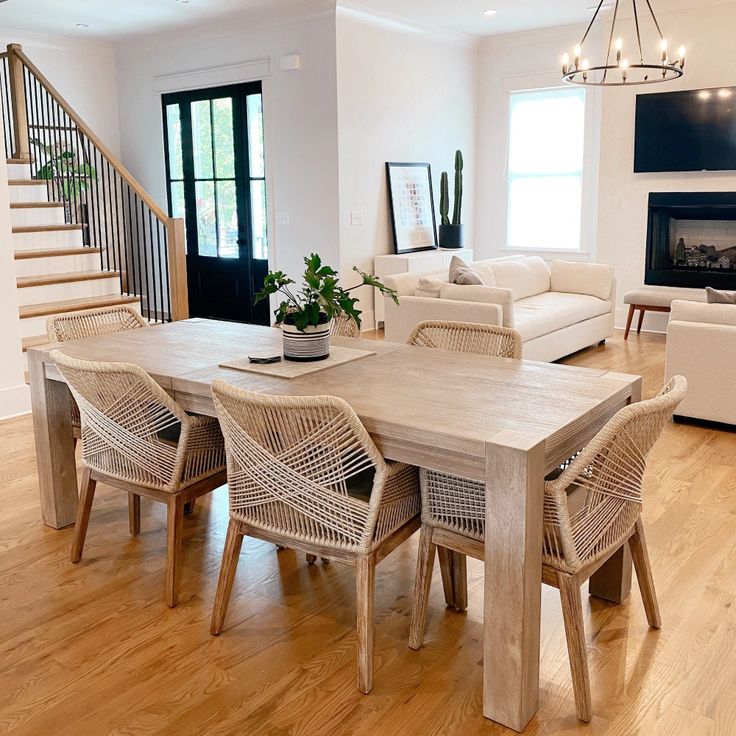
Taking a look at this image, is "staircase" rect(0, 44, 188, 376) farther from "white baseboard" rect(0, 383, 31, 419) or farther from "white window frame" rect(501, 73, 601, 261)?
"white window frame" rect(501, 73, 601, 261)

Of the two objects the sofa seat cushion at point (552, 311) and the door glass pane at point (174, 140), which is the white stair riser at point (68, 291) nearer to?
the door glass pane at point (174, 140)

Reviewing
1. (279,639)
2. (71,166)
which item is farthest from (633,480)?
(71,166)

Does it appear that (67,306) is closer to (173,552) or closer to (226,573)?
(173,552)

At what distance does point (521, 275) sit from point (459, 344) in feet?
12.2

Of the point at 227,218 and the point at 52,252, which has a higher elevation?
the point at 227,218

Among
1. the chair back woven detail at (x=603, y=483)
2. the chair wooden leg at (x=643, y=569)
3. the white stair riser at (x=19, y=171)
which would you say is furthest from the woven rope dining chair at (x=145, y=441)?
the white stair riser at (x=19, y=171)

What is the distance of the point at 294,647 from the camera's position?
2402 millimetres

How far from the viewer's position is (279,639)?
2443 millimetres

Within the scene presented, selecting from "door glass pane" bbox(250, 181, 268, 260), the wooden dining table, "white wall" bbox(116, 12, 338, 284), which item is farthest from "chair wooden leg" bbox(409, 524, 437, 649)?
"door glass pane" bbox(250, 181, 268, 260)

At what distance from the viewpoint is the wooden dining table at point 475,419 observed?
196 cm

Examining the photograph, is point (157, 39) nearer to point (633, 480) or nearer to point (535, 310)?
point (535, 310)

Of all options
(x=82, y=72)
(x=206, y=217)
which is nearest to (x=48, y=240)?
(x=206, y=217)

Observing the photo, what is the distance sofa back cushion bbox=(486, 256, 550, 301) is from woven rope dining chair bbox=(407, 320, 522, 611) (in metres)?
3.07

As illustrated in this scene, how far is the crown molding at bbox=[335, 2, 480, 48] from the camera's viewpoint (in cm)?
676
